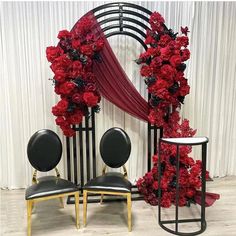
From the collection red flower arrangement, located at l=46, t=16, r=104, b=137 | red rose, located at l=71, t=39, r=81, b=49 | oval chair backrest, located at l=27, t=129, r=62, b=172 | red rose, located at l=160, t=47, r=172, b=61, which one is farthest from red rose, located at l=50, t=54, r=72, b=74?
red rose, located at l=160, t=47, r=172, b=61

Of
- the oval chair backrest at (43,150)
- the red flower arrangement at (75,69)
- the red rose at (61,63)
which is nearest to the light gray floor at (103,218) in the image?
the oval chair backrest at (43,150)

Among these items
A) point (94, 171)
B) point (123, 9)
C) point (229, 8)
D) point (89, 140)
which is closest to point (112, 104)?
point (89, 140)

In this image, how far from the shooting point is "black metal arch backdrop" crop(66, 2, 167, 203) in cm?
379

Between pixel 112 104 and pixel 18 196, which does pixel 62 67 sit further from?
pixel 18 196

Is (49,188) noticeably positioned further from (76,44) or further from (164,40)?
(164,40)

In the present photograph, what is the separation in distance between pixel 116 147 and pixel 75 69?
890 mm

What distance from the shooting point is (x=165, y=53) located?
12.0ft

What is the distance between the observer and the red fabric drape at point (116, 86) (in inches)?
153

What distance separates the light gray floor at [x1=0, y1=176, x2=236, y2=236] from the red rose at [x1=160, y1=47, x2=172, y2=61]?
5.12 feet

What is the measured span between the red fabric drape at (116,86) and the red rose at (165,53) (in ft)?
1.64

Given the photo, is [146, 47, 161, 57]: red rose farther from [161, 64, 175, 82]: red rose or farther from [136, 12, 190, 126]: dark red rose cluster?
[161, 64, 175, 82]: red rose

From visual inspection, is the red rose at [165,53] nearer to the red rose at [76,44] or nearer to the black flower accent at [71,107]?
the red rose at [76,44]

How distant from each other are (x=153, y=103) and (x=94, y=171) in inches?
40.1

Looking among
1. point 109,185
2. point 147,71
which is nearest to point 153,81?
point 147,71
